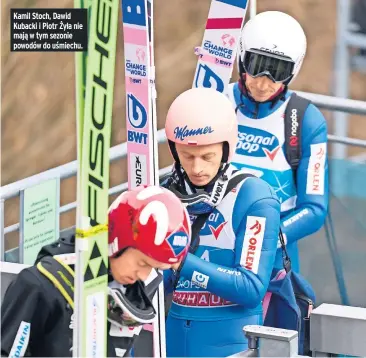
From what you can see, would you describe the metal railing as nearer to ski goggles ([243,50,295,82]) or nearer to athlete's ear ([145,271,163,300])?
ski goggles ([243,50,295,82])

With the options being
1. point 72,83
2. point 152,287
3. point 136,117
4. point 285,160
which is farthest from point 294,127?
point 72,83

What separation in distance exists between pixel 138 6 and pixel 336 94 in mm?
5475

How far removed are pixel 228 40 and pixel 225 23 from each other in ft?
0.31

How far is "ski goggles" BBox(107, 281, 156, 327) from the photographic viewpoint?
4477 millimetres

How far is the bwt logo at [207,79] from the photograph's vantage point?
23.8ft

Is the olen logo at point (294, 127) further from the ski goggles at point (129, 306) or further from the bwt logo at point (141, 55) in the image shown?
the ski goggles at point (129, 306)

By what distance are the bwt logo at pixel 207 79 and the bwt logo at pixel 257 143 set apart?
30 cm

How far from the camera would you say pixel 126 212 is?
4.57m

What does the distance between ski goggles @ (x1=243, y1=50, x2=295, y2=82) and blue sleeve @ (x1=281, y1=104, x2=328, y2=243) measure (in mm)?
256

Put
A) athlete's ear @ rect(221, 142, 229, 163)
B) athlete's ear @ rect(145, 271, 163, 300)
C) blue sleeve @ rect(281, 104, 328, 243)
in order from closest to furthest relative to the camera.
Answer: athlete's ear @ rect(145, 271, 163, 300) < athlete's ear @ rect(221, 142, 229, 163) < blue sleeve @ rect(281, 104, 328, 243)

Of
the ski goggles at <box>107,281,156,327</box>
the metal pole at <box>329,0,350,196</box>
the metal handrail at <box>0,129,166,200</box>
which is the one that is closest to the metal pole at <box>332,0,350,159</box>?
the metal pole at <box>329,0,350,196</box>

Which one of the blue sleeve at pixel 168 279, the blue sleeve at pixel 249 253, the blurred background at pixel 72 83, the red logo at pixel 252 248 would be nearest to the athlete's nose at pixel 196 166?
the blue sleeve at pixel 249 253

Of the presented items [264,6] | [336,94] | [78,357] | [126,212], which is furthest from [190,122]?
[264,6]

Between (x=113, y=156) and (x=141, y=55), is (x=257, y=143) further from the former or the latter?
(x=141, y=55)
